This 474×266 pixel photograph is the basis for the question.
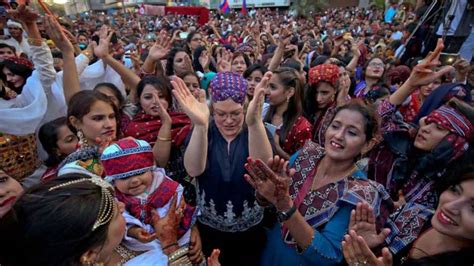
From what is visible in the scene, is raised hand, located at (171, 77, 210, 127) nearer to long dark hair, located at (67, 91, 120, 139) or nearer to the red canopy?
long dark hair, located at (67, 91, 120, 139)

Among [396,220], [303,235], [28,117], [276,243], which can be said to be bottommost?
[276,243]

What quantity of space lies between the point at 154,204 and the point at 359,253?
3.67ft

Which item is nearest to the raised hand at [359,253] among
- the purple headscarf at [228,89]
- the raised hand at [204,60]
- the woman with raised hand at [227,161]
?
the woman with raised hand at [227,161]

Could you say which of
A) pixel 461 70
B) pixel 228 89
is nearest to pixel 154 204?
pixel 228 89

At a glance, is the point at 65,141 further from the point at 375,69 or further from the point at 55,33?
the point at 375,69

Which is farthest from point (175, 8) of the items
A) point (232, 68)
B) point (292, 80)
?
point (292, 80)

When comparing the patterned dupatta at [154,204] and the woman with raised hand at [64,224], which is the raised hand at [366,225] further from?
the woman with raised hand at [64,224]

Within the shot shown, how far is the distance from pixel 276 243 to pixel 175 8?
83.7ft

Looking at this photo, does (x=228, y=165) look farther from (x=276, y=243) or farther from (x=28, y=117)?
(x=28, y=117)

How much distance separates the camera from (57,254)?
1032mm

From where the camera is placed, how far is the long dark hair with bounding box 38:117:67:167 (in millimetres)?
2326

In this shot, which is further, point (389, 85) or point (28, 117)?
point (389, 85)

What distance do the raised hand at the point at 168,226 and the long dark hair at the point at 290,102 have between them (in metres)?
1.37

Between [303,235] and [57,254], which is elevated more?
[57,254]
